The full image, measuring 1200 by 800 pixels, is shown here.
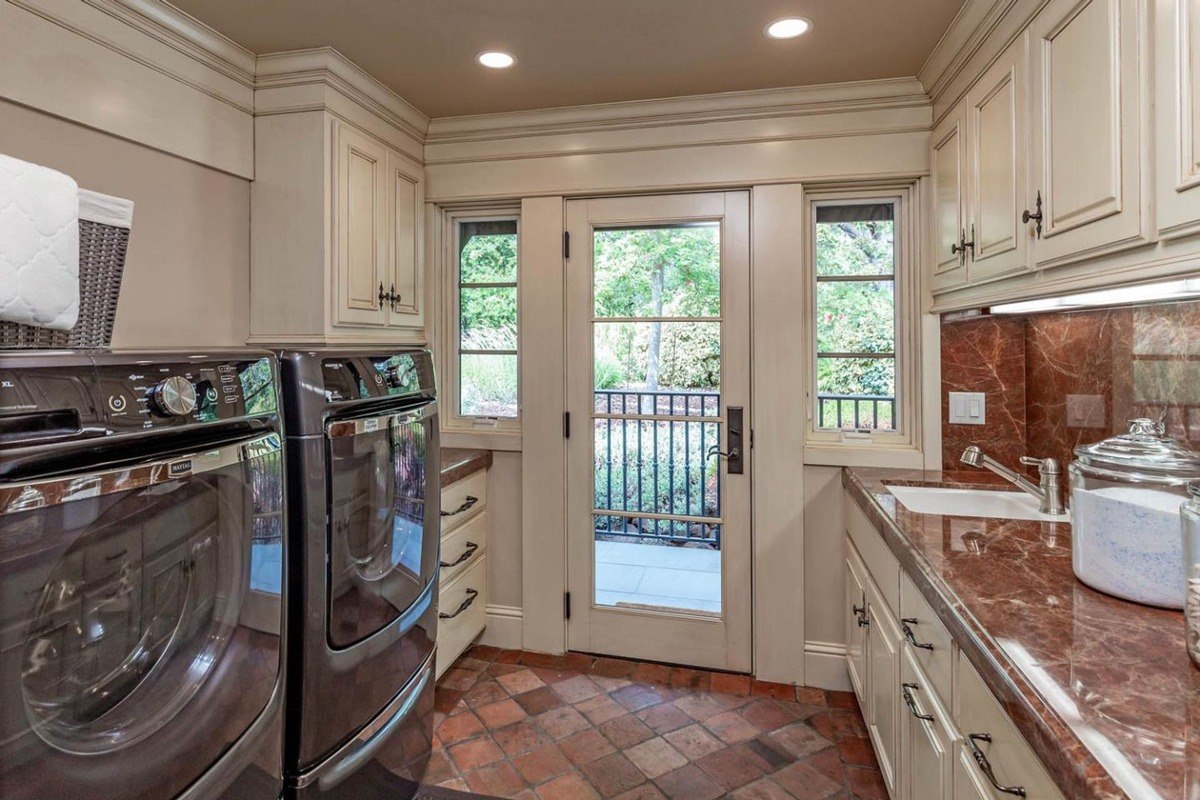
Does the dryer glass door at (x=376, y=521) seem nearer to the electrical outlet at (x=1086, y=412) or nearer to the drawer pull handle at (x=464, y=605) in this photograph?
the drawer pull handle at (x=464, y=605)

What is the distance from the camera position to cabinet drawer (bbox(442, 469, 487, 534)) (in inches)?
99.3

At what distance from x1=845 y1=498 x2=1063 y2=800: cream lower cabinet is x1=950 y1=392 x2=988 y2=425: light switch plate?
561mm

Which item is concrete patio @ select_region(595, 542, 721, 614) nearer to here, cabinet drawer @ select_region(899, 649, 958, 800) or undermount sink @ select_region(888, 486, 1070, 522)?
undermount sink @ select_region(888, 486, 1070, 522)

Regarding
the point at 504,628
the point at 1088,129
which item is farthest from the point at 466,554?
the point at 1088,129

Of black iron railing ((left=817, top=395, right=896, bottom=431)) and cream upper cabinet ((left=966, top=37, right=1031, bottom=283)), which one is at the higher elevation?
cream upper cabinet ((left=966, top=37, right=1031, bottom=283))

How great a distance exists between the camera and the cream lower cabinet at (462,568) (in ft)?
8.25

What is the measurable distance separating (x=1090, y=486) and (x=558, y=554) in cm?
206

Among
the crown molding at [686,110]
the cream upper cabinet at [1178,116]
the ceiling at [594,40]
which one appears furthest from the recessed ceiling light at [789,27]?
the cream upper cabinet at [1178,116]

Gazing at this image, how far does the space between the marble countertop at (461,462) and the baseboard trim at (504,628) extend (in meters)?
0.68

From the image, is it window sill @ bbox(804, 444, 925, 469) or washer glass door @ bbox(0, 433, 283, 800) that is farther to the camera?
window sill @ bbox(804, 444, 925, 469)

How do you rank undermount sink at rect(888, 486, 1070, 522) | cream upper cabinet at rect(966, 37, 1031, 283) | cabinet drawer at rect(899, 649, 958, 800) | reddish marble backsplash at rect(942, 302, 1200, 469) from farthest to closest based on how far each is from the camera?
undermount sink at rect(888, 486, 1070, 522), cream upper cabinet at rect(966, 37, 1031, 283), reddish marble backsplash at rect(942, 302, 1200, 469), cabinet drawer at rect(899, 649, 958, 800)

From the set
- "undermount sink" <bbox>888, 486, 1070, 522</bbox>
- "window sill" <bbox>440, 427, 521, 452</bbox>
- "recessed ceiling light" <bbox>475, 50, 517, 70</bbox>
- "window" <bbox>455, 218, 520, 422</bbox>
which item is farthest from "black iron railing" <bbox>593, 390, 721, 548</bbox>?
"recessed ceiling light" <bbox>475, 50, 517, 70</bbox>

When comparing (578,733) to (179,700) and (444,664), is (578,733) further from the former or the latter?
(179,700)

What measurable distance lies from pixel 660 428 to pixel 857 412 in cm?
83
